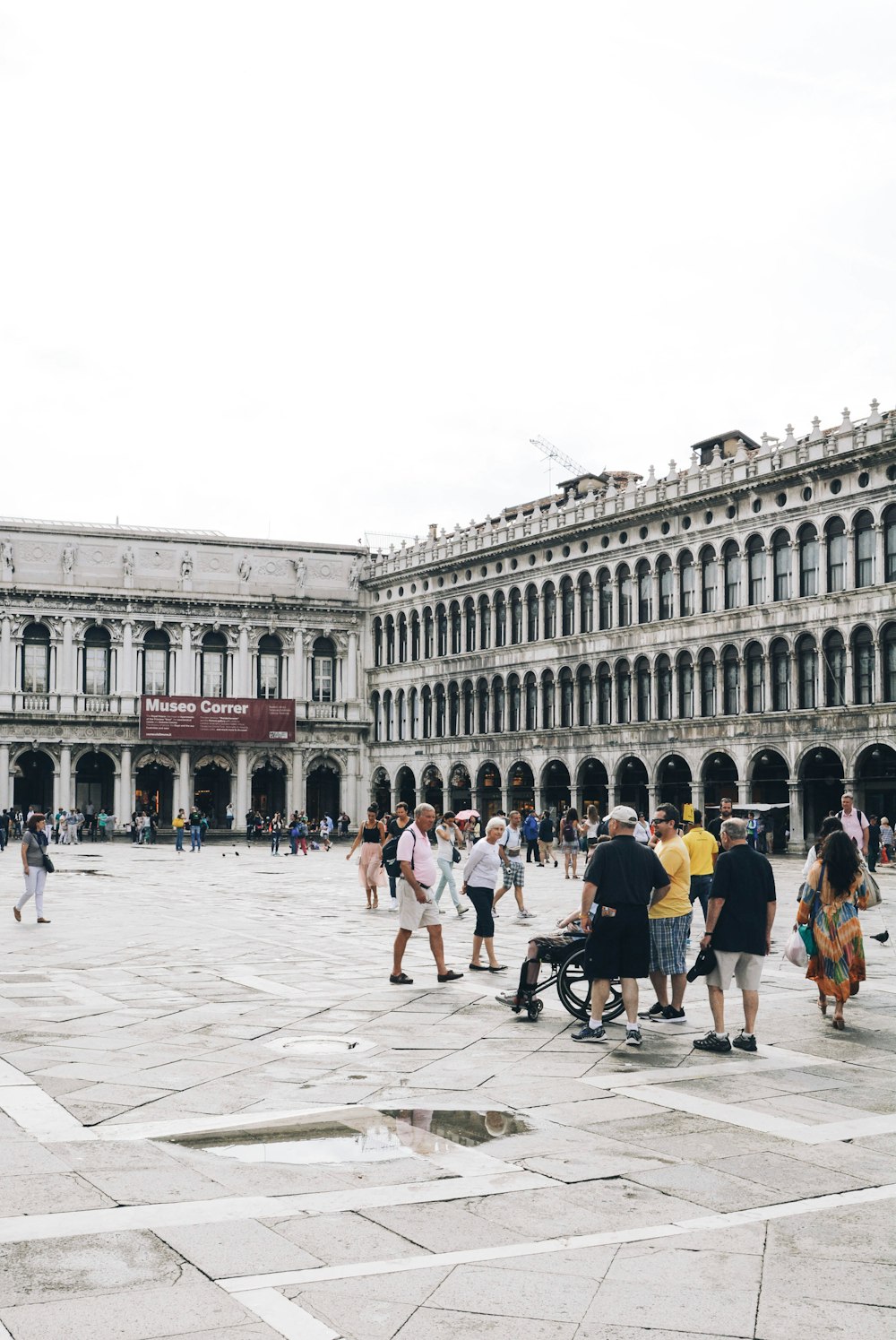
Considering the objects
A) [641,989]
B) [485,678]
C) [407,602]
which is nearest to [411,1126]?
[641,989]

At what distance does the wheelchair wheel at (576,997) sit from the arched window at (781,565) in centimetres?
3557

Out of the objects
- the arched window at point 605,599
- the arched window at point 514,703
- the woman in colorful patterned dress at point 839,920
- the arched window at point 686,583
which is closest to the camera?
the woman in colorful patterned dress at point 839,920

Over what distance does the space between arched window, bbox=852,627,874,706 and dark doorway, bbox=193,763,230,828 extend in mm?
32596

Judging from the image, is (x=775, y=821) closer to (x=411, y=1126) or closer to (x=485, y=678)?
(x=485, y=678)

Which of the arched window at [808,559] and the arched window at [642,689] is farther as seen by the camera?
the arched window at [642,689]

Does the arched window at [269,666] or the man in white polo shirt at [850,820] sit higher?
the arched window at [269,666]

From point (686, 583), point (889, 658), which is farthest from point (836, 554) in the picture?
point (686, 583)

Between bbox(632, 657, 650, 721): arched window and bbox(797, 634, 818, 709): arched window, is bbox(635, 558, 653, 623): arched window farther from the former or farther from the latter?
bbox(797, 634, 818, 709): arched window

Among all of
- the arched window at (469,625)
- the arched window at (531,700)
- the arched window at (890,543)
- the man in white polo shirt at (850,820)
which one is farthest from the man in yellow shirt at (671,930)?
the arched window at (469,625)

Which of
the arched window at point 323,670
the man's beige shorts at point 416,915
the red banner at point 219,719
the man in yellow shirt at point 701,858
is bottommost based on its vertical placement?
the man's beige shorts at point 416,915

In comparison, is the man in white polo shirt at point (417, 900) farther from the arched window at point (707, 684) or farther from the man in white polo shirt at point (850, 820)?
the arched window at point (707, 684)

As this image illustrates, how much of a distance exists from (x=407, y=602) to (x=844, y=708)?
27.4m

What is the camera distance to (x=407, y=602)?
66438mm

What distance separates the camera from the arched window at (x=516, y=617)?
192 ft
